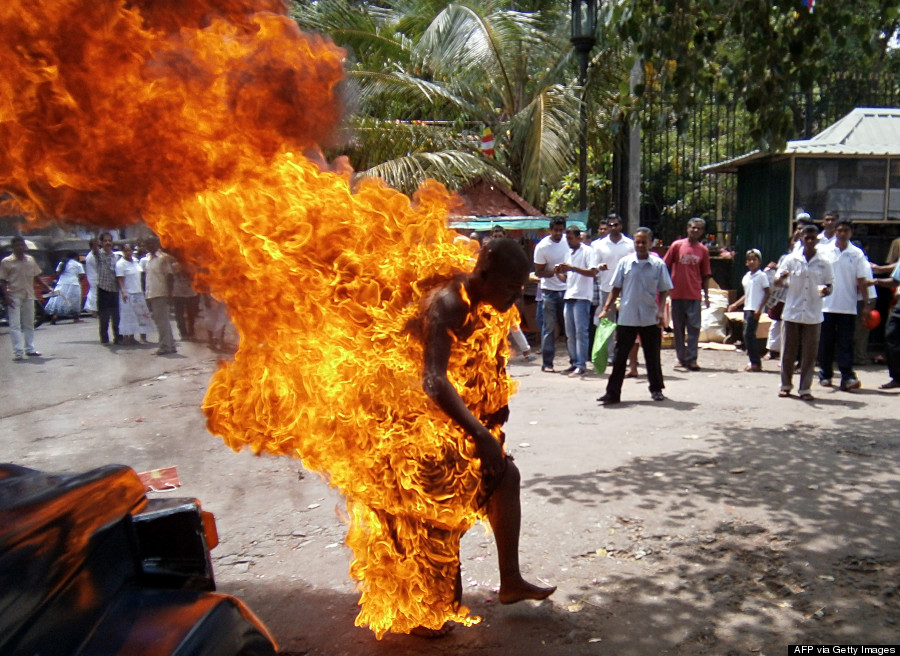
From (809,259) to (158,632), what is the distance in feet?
26.8

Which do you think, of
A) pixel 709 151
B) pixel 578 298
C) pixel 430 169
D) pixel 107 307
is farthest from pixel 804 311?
pixel 709 151

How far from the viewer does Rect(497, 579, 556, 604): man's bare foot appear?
Answer: 3395 mm

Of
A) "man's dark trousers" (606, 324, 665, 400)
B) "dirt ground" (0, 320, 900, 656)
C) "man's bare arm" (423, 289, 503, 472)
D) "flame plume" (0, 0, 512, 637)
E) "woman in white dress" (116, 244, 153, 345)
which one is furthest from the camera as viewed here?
"man's dark trousers" (606, 324, 665, 400)

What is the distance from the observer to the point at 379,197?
350 cm

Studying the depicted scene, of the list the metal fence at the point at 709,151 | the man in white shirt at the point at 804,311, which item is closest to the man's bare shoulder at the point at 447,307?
the man in white shirt at the point at 804,311

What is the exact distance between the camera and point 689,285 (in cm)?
1023

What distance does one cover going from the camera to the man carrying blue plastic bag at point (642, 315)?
8211 mm

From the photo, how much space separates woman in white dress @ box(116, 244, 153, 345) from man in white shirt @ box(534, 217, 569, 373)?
483 centimetres

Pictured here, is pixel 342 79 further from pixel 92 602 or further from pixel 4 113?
pixel 92 602

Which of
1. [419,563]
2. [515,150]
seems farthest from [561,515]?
[515,150]

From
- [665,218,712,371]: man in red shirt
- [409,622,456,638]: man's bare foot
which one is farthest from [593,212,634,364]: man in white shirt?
[409,622,456,638]: man's bare foot

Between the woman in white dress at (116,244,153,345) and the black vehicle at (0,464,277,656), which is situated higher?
the woman in white dress at (116,244,153,345)

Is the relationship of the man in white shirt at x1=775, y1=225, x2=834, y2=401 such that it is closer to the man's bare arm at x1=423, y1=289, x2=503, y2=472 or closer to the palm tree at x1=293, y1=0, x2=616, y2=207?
the palm tree at x1=293, y1=0, x2=616, y2=207

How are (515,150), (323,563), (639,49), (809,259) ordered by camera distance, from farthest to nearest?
(515,150)
(809,259)
(639,49)
(323,563)
